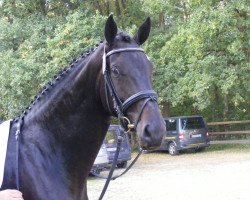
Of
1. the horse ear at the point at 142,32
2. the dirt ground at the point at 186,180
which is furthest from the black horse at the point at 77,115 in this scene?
the dirt ground at the point at 186,180

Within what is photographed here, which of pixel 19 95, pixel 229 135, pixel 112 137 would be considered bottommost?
pixel 229 135

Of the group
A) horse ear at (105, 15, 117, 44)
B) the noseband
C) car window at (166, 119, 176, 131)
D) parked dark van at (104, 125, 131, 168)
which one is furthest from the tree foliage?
the noseband

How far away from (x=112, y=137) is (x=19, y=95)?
5.59m

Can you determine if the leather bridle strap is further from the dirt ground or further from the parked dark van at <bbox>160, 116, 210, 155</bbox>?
the parked dark van at <bbox>160, 116, 210, 155</bbox>

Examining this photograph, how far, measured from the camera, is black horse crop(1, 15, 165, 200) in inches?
127

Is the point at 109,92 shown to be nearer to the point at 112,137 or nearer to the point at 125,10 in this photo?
the point at 112,137

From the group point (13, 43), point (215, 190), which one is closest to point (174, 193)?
point (215, 190)

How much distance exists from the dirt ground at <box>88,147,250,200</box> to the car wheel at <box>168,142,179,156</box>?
1.34 m

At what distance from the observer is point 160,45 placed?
23484 mm

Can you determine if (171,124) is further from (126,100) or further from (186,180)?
(126,100)

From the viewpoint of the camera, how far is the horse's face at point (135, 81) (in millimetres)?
3045

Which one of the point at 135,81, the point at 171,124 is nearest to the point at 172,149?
the point at 171,124

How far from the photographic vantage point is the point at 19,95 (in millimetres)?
20406

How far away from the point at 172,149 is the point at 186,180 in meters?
9.21
